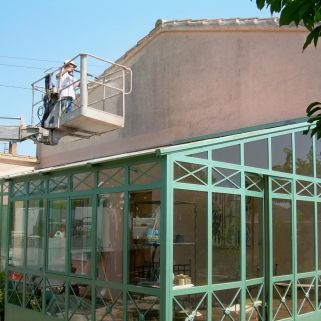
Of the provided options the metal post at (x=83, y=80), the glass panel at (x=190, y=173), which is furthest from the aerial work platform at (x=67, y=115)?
the glass panel at (x=190, y=173)

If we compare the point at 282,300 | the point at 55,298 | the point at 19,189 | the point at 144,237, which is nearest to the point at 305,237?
the point at 282,300

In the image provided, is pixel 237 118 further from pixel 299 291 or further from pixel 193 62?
pixel 299 291

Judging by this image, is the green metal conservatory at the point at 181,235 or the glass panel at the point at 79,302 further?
the glass panel at the point at 79,302

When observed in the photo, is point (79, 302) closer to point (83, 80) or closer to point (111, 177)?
point (111, 177)

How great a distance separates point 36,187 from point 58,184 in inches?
37.2

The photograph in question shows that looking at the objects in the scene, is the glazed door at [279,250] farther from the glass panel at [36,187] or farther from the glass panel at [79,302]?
the glass panel at [36,187]

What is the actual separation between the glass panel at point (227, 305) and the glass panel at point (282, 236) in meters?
1.08

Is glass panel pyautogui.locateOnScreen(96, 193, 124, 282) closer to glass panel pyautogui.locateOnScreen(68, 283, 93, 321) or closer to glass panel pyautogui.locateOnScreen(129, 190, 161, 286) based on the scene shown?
Result: glass panel pyautogui.locateOnScreen(129, 190, 161, 286)

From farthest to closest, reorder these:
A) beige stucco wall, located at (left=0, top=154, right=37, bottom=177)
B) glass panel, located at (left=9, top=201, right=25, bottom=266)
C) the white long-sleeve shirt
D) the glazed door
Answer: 1. beige stucco wall, located at (left=0, top=154, right=37, bottom=177)
2. the white long-sleeve shirt
3. glass panel, located at (left=9, top=201, right=25, bottom=266)
4. the glazed door

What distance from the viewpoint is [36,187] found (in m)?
9.97

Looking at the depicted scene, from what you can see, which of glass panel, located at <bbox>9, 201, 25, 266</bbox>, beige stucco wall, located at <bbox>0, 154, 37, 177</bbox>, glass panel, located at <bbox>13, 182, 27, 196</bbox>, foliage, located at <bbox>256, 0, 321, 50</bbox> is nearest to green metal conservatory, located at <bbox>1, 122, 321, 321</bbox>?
glass panel, located at <bbox>9, 201, 25, 266</bbox>

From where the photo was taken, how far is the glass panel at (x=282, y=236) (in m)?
8.32

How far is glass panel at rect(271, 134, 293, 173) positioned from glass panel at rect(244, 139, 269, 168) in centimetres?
26

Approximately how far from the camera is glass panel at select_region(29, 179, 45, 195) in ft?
32.0
